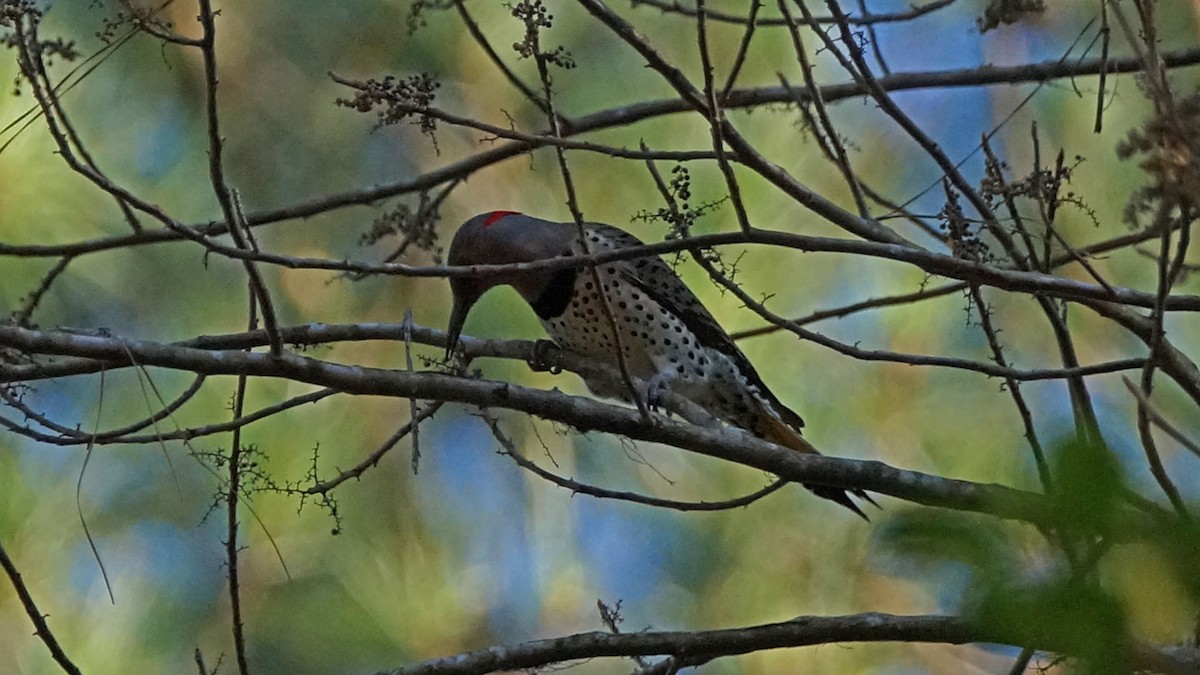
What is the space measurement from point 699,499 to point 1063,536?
91.0 inches

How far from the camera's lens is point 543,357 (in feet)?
9.05

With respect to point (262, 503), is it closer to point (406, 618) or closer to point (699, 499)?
point (406, 618)

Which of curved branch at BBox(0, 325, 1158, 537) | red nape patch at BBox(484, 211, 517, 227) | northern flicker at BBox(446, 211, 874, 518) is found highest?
red nape patch at BBox(484, 211, 517, 227)

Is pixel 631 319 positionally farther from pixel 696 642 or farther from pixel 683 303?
pixel 696 642

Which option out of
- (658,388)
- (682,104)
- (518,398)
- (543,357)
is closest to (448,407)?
(543,357)

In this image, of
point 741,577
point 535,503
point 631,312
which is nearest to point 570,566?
point 535,503

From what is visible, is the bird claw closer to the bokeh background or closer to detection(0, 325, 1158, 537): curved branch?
the bokeh background

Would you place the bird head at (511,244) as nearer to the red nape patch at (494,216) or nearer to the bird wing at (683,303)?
the red nape patch at (494,216)

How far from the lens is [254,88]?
2928mm

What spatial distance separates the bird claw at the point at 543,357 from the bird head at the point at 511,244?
7.8 inches

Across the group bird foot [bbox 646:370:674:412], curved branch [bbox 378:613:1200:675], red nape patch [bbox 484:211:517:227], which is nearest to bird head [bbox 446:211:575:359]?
red nape patch [bbox 484:211:517:227]

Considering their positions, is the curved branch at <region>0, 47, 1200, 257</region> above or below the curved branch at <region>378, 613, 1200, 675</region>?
above

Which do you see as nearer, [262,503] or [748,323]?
[262,503]

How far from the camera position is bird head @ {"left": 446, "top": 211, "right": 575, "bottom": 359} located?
9.59ft
